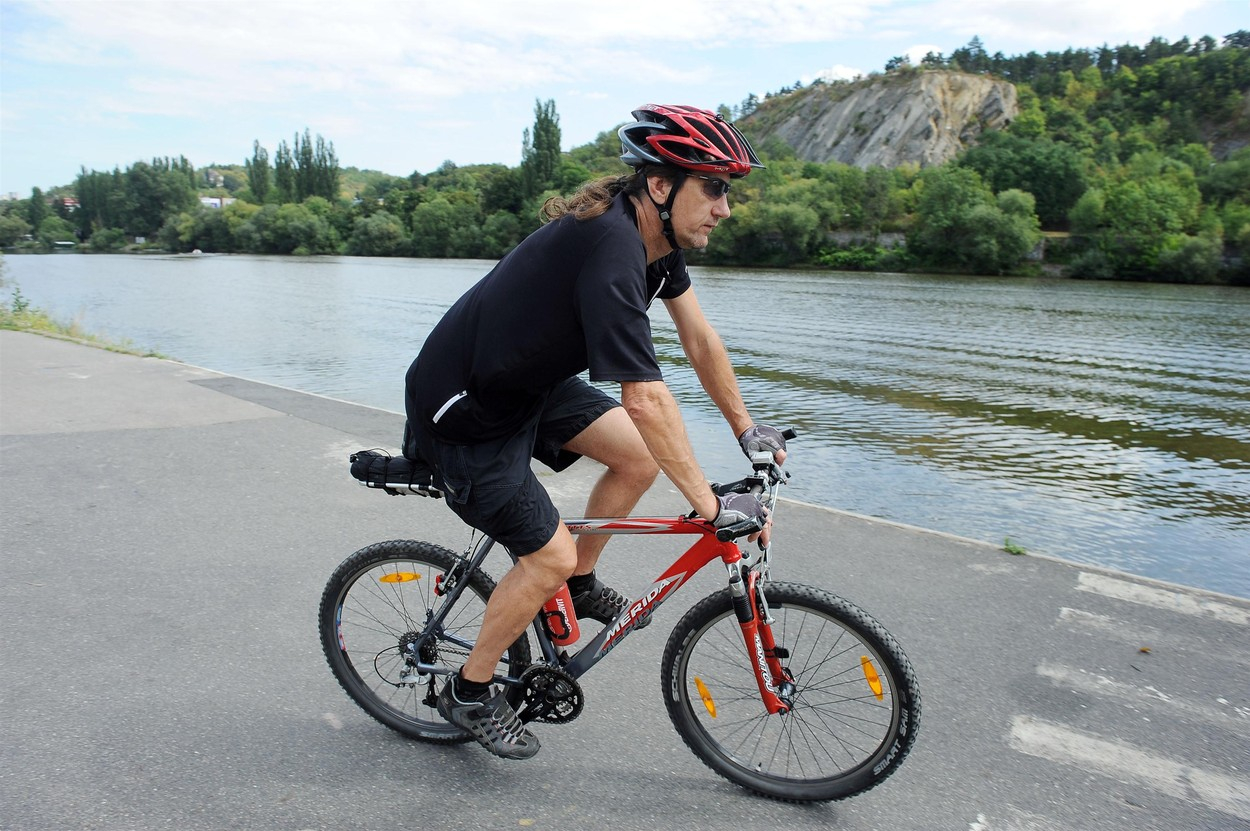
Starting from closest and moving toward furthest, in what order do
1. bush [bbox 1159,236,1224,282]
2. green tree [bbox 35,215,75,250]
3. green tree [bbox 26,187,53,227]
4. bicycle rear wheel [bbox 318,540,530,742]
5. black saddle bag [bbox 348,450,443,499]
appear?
black saddle bag [bbox 348,450,443,499], bicycle rear wheel [bbox 318,540,530,742], bush [bbox 1159,236,1224,282], green tree [bbox 35,215,75,250], green tree [bbox 26,187,53,227]

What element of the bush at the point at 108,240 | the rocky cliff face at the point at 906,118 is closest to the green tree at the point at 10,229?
the bush at the point at 108,240

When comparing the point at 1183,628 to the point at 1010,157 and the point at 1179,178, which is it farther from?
the point at 1010,157

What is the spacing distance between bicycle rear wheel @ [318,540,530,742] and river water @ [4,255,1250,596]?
15.3 ft

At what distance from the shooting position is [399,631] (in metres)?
3.37

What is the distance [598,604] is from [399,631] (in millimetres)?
739

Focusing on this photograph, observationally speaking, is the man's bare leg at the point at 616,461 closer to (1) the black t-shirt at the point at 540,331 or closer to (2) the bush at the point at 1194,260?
(1) the black t-shirt at the point at 540,331

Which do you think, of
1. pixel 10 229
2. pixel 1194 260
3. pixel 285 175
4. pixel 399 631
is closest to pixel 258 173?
pixel 285 175

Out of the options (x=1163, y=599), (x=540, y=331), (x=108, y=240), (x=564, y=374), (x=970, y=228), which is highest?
(x=970, y=228)

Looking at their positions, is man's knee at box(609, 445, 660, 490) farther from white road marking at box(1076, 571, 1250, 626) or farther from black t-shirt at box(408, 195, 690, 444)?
white road marking at box(1076, 571, 1250, 626)

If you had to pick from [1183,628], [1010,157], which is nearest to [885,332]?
[1183,628]

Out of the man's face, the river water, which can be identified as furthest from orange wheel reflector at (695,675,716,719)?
the river water

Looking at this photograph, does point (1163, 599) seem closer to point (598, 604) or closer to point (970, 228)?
point (598, 604)

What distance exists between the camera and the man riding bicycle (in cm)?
252

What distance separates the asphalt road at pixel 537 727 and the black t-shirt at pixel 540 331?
1.19 meters
